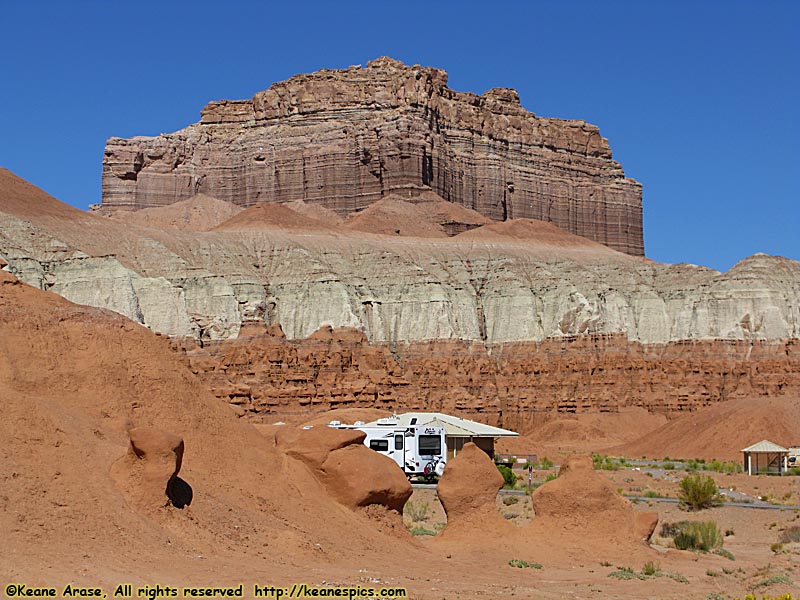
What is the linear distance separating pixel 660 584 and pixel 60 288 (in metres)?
76.6

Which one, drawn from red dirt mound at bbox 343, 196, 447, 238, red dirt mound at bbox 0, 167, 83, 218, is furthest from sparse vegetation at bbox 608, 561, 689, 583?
red dirt mound at bbox 343, 196, 447, 238

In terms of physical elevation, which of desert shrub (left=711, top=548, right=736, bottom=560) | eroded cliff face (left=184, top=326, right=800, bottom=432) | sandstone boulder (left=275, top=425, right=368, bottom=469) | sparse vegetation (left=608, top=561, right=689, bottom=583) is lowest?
desert shrub (left=711, top=548, right=736, bottom=560)

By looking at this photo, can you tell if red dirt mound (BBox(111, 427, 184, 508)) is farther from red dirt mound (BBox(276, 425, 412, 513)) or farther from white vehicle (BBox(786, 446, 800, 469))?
white vehicle (BBox(786, 446, 800, 469))

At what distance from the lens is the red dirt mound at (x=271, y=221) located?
12399cm

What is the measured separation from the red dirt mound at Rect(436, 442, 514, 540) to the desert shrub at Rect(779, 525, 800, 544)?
32.2 ft

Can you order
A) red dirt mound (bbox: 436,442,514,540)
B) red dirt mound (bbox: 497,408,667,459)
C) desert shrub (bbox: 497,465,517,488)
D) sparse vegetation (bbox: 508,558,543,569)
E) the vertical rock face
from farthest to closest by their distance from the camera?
the vertical rock face < red dirt mound (bbox: 497,408,667,459) < desert shrub (bbox: 497,465,517,488) < red dirt mound (bbox: 436,442,514,540) < sparse vegetation (bbox: 508,558,543,569)

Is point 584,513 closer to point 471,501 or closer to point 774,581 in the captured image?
point 471,501

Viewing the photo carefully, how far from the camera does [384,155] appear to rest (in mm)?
141250

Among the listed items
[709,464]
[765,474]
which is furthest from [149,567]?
[709,464]

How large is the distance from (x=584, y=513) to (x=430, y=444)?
2081cm

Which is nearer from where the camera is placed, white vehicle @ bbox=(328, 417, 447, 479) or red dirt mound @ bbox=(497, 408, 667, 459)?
white vehicle @ bbox=(328, 417, 447, 479)

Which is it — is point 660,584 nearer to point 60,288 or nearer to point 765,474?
point 765,474

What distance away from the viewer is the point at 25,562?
1858 centimetres

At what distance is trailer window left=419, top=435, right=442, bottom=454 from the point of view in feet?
166
